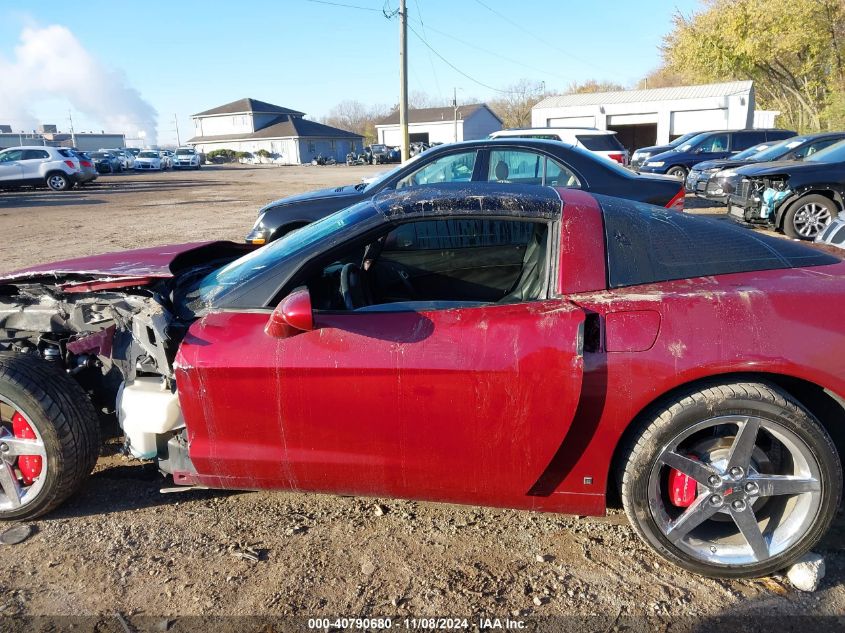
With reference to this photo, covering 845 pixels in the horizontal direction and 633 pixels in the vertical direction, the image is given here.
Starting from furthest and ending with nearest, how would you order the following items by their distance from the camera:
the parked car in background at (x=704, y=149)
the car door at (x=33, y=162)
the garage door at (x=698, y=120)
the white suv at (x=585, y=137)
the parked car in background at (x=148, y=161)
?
the parked car in background at (x=148, y=161) → the garage door at (x=698, y=120) → the car door at (x=33, y=162) → the parked car in background at (x=704, y=149) → the white suv at (x=585, y=137)

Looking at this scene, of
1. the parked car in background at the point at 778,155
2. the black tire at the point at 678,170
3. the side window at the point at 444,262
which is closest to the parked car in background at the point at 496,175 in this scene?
the side window at the point at 444,262

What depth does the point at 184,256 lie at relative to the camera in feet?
11.5

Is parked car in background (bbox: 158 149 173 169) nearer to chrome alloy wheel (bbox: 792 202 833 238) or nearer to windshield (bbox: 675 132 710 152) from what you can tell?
windshield (bbox: 675 132 710 152)

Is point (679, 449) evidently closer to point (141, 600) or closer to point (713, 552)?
point (713, 552)

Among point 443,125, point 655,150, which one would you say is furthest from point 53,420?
point 443,125

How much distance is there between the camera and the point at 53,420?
276 centimetres

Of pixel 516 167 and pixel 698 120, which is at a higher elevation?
pixel 698 120

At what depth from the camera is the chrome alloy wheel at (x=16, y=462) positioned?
2812mm

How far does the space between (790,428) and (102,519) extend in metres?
2.97

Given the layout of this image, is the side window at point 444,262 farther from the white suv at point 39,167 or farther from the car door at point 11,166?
the car door at point 11,166

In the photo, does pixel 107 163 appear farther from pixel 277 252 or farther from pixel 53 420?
pixel 277 252

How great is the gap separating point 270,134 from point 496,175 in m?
66.9

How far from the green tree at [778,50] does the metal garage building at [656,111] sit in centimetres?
128

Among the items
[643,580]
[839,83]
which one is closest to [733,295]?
[643,580]
